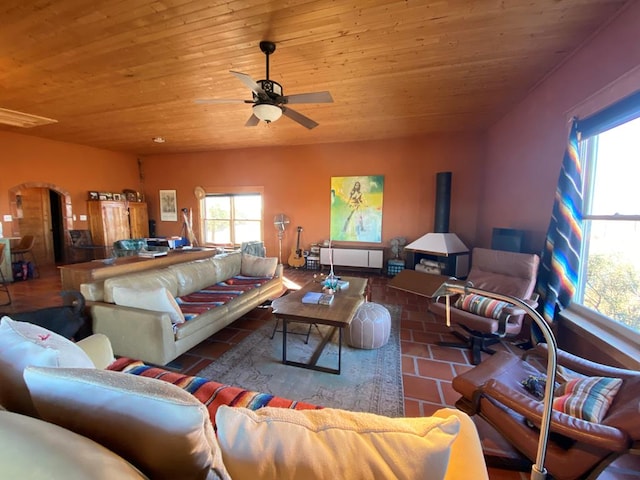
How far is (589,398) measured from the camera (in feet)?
4.08

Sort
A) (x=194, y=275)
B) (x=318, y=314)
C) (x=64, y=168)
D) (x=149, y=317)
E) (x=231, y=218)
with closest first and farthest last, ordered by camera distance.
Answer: (x=149, y=317)
(x=318, y=314)
(x=194, y=275)
(x=64, y=168)
(x=231, y=218)

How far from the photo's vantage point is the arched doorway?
6066 millimetres

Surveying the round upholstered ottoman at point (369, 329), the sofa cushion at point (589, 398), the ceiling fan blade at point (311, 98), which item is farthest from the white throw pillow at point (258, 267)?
the sofa cushion at point (589, 398)

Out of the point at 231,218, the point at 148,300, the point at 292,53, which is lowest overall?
the point at 148,300

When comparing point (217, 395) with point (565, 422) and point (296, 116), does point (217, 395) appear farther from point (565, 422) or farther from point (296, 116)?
point (296, 116)

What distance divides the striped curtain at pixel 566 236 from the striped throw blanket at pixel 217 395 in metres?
2.40

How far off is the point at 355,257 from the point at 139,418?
5179 mm

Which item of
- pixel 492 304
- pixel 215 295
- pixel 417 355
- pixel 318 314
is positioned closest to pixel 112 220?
pixel 215 295

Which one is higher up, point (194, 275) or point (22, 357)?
point (22, 357)

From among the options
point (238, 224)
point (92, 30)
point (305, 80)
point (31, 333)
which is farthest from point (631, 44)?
point (238, 224)

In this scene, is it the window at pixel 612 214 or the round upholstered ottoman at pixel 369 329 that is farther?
the round upholstered ottoman at pixel 369 329

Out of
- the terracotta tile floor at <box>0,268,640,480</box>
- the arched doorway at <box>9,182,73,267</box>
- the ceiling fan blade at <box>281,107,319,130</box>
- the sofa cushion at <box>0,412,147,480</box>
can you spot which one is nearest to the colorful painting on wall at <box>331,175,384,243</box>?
the terracotta tile floor at <box>0,268,640,480</box>

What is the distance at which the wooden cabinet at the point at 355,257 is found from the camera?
5.56 metres

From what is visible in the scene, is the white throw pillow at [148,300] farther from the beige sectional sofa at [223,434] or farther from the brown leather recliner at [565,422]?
the brown leather recliner at [565,422]
